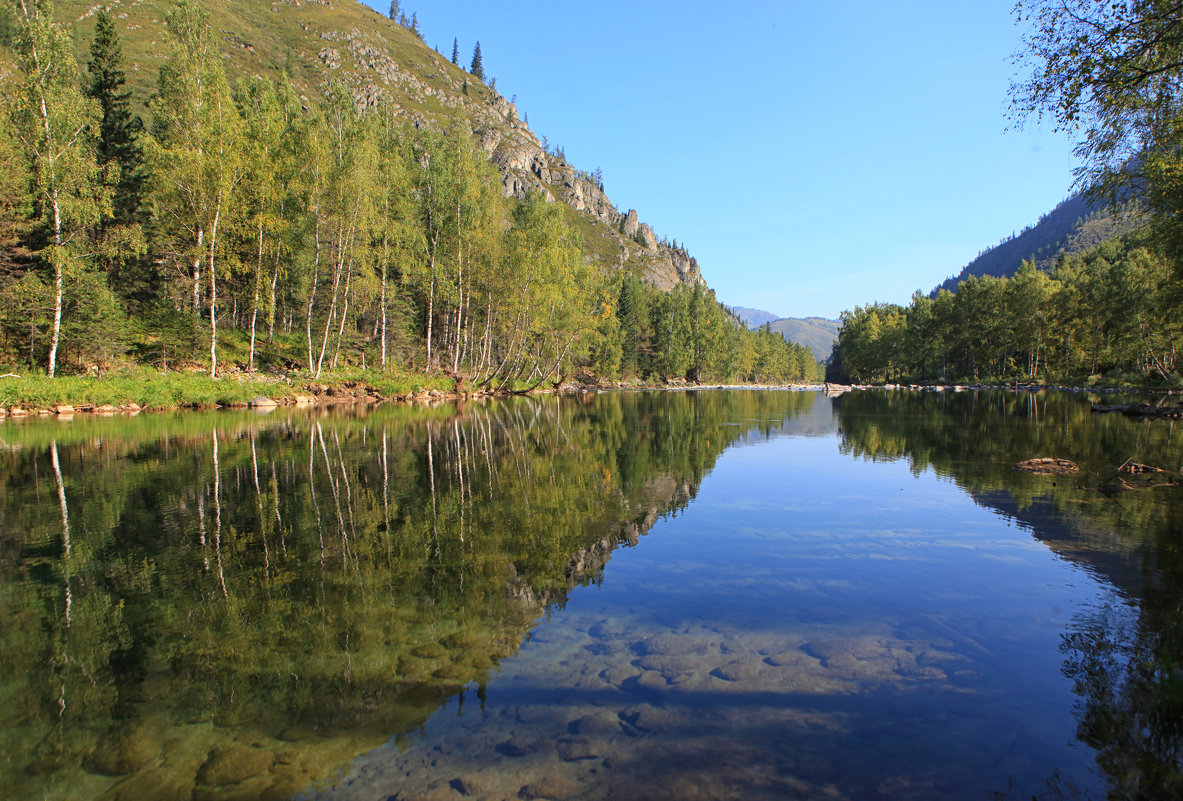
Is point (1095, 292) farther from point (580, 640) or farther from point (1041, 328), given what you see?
point (580, 640)

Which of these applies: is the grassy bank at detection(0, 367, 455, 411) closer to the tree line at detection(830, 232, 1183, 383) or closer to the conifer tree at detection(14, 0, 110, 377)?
the conifer tree at detection(14, 0, 110, 377)

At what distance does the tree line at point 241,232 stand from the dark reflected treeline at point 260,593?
20.9m

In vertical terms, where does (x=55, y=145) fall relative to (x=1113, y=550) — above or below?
above

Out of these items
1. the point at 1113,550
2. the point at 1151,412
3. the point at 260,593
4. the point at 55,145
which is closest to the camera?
the point at 260,593

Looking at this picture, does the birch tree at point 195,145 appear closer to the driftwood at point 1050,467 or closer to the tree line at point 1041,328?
the driftwood at point 1050,467

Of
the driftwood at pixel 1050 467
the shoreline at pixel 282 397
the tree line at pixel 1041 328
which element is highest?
the tree line at pixel 1041 328

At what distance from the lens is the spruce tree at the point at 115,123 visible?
40781 millimetres

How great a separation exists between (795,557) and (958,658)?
142 inches

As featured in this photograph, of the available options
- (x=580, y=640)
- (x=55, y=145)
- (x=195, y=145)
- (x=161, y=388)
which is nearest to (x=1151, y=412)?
(x=580, y=640)

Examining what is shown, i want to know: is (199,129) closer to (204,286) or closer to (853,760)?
(204,286)

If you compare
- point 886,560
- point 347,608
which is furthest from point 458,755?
point 886,560

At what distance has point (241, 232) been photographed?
38.5 meters

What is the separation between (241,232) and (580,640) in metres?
41.2

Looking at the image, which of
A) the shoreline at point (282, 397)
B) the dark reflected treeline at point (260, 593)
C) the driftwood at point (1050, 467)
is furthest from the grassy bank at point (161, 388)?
the driftwood at point (1050, 467)
